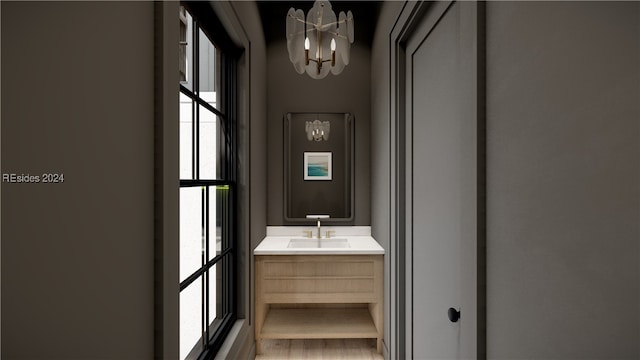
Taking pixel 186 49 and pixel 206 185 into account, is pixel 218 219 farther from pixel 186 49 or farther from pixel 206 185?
pixel 186 49

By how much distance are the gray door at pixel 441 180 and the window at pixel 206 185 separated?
98 cm

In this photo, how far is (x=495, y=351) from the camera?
0.90 metres

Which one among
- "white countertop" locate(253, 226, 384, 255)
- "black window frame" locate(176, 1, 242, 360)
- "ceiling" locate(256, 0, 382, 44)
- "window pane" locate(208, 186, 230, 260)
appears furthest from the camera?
"ceiling" locate(256, 0, 382, 44)

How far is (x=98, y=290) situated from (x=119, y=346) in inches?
5.8

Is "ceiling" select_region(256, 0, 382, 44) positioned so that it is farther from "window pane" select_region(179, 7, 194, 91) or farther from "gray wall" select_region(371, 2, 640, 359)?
"gray wall" select_region(371, 2, 640, 359)

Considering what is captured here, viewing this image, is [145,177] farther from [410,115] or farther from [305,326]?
[305,326]

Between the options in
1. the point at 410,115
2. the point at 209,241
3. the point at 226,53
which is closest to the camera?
the point at 209,241

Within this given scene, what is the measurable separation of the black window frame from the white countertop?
1.27ft

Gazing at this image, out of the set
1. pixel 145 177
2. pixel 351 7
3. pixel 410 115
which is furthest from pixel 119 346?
pixel 351 7

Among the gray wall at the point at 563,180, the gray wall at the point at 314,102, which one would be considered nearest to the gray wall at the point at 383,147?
the gray wall at the point at 314,102

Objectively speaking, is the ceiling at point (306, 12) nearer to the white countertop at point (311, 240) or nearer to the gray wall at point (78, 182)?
the white countertop at point (311, 240)

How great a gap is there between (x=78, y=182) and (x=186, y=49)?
3.13ft

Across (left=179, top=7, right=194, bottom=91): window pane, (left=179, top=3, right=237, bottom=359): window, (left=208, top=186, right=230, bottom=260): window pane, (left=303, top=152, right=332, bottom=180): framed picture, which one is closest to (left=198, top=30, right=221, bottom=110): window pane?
(left=179, top=3, right=237, bottom=359): window

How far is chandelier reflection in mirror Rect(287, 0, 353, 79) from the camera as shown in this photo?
2020 millimetres
